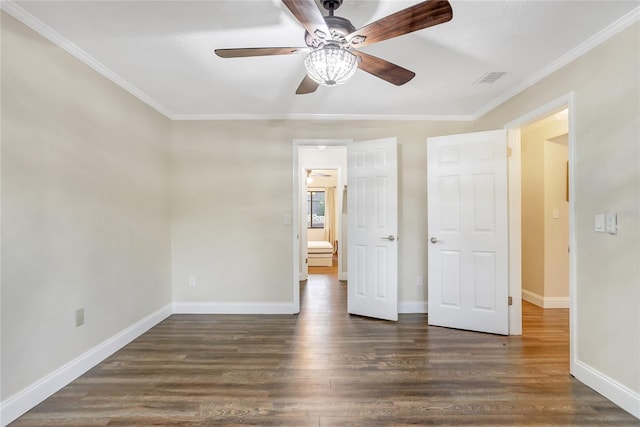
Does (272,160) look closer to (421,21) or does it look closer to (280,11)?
(280,11)

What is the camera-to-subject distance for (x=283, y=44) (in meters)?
2.14

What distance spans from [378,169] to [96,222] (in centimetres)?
276

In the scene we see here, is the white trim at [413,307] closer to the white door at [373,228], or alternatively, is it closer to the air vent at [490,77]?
the white door at [373,228]

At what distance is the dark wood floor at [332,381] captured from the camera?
1804 millimetres

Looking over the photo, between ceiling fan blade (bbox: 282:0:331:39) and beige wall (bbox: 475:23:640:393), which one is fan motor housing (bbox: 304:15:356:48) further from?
beige wall (bbox: 475:23:640:393)

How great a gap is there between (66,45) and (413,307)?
405 centimetres

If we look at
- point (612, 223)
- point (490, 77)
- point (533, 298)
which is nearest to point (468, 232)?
point (612, 223)

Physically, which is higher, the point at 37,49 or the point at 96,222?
the point at 37,49

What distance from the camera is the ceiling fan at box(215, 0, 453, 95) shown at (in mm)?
1342

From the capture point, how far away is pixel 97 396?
202 centimetres

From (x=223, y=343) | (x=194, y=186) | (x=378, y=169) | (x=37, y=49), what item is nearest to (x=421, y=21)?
(x=378, y=169)

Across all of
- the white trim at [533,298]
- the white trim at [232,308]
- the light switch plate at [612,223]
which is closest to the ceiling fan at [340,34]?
the light switch plate at [612,223]

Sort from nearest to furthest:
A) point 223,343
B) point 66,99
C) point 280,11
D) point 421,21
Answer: point 421,21
point 280,11
point 66,99
point 223,343

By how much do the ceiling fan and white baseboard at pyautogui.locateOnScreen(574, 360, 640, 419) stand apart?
2.41 metres
